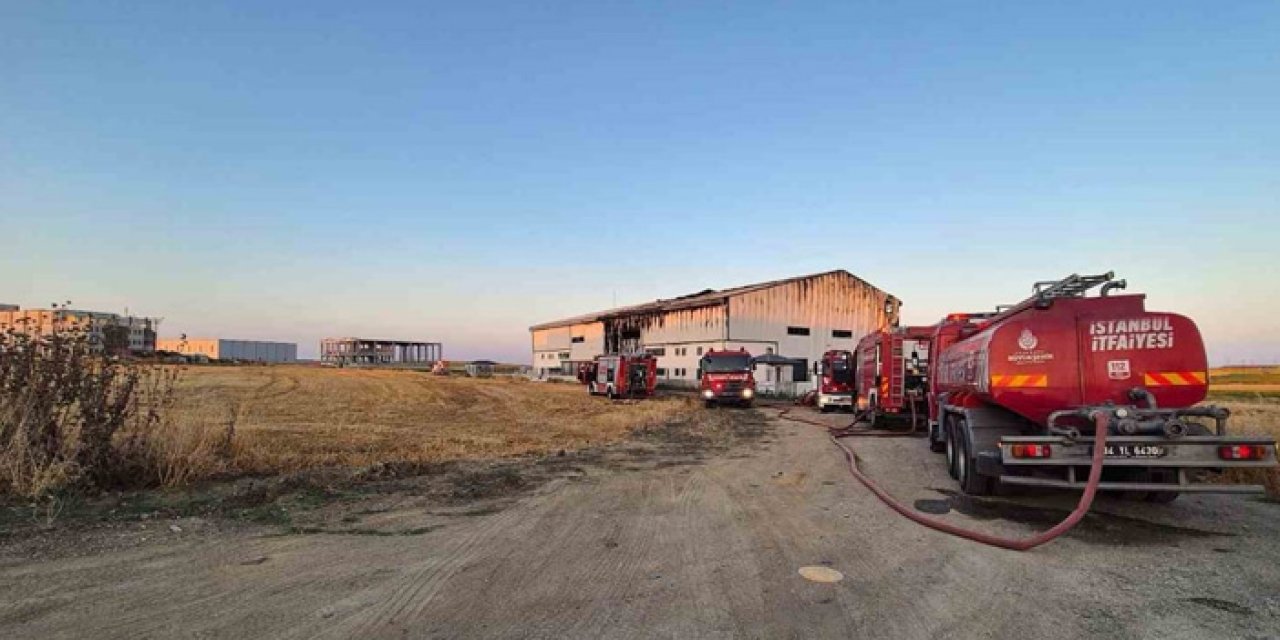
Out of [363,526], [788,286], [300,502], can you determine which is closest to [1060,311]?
[363,526]

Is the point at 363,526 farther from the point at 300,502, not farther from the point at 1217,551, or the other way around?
the point at 1217,551

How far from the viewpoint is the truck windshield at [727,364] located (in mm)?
32344

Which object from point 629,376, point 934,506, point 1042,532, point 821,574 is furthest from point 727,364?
point 821,574

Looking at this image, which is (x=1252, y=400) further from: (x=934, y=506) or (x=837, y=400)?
(x=934, y=506)

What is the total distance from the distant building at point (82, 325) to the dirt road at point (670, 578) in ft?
13.4

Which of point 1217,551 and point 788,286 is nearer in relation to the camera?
point 1217,551

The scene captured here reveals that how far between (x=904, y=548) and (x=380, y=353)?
374 ft

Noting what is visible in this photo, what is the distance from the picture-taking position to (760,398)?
1624 inches

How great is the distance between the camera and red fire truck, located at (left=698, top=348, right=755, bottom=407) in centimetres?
3203

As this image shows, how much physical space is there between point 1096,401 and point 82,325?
13.7m

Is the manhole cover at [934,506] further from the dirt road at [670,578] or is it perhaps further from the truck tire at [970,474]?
the truck tire at [970,474]

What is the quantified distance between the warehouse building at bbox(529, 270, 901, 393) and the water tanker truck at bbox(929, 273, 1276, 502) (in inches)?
1279

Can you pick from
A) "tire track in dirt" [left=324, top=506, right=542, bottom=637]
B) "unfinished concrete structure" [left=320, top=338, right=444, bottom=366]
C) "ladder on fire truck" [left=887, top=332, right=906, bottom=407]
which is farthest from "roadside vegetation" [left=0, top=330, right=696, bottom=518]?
"unfinished concrete structure" [left=320, top=338, right=444, bottom=366]

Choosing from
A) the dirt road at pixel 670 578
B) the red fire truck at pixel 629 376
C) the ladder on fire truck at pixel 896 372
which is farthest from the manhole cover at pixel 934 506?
the red fire truck at pixel 629 376
